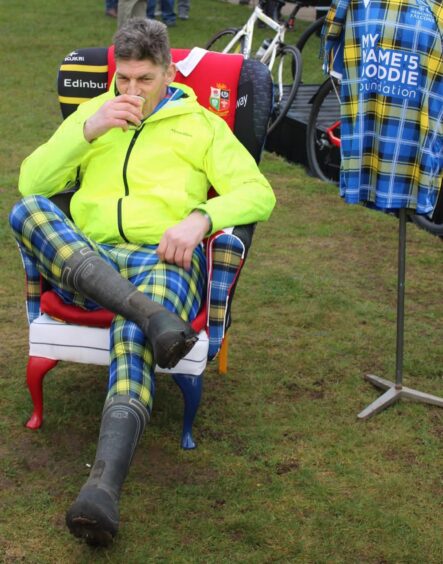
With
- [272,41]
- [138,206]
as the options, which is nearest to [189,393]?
[138,206]

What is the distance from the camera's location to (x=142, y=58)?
359cm

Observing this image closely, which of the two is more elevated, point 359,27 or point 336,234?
point 359,27

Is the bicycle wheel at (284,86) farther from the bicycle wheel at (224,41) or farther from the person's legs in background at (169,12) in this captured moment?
the person's legs in background at (169,12)

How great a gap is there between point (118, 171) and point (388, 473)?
1392 mm

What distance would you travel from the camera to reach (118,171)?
3693mm

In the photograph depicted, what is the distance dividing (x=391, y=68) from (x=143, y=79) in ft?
2.78

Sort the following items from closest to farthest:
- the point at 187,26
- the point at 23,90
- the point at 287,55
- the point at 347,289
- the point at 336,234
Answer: the point at 347,289, the point at 336,234, the point at 287,55, the point at 23,90, the point at 187,26

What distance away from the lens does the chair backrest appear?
409 cm

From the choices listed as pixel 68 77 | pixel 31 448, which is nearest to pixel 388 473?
pixel 31 448

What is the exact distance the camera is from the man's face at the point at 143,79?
11.8ft

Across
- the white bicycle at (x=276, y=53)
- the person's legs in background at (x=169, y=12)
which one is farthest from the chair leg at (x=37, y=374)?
the person's legs in background at (x=169, y=12)

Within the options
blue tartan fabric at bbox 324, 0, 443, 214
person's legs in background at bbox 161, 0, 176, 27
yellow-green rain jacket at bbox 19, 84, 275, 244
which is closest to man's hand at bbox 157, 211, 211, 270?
yellow-green rain jacket at bbox 19, 84, 275, 244

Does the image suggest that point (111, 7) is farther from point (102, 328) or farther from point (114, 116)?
point (102, 328)

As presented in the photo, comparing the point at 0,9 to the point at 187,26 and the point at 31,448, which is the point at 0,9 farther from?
the point at 31,448
